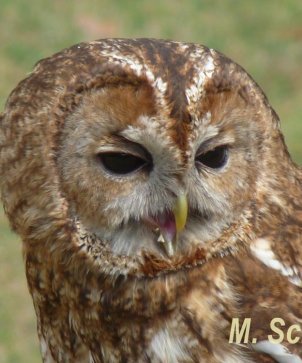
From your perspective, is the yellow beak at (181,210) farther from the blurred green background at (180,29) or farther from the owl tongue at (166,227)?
the blurred green background at (180,29)

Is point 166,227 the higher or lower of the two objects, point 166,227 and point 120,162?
the lower

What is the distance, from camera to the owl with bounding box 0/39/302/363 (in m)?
2.54

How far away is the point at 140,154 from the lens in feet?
Answer: 8.28

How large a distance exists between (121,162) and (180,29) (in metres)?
5.69

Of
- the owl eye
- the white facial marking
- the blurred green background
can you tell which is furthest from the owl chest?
the blurred green background

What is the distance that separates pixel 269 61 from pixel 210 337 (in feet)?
17.1

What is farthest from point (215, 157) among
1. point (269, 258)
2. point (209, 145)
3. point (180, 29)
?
point (180, 29)

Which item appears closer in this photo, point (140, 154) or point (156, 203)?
point (140, 154)

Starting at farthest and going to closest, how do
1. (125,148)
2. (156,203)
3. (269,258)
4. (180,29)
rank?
(180,29), (269,258), (156,203), (125,148)

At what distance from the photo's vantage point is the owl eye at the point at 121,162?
8.33ft

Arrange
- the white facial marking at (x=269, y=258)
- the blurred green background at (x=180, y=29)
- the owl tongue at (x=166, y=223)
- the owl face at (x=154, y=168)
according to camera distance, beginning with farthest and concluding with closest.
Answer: the blurred green background at (x=180, y=29), the white facial marking at (x=269, y=258), the owl tongue at (x=166, y=223), the owl face at (x=154, y=168)

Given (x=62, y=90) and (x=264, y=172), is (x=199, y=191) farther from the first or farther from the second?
(x=62, y=90)

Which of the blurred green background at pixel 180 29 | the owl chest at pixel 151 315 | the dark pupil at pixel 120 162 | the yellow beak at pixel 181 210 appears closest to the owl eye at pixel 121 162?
the dark pupil at pixel 120 162

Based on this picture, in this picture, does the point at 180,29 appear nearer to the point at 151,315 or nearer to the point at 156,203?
the point at 151,315
